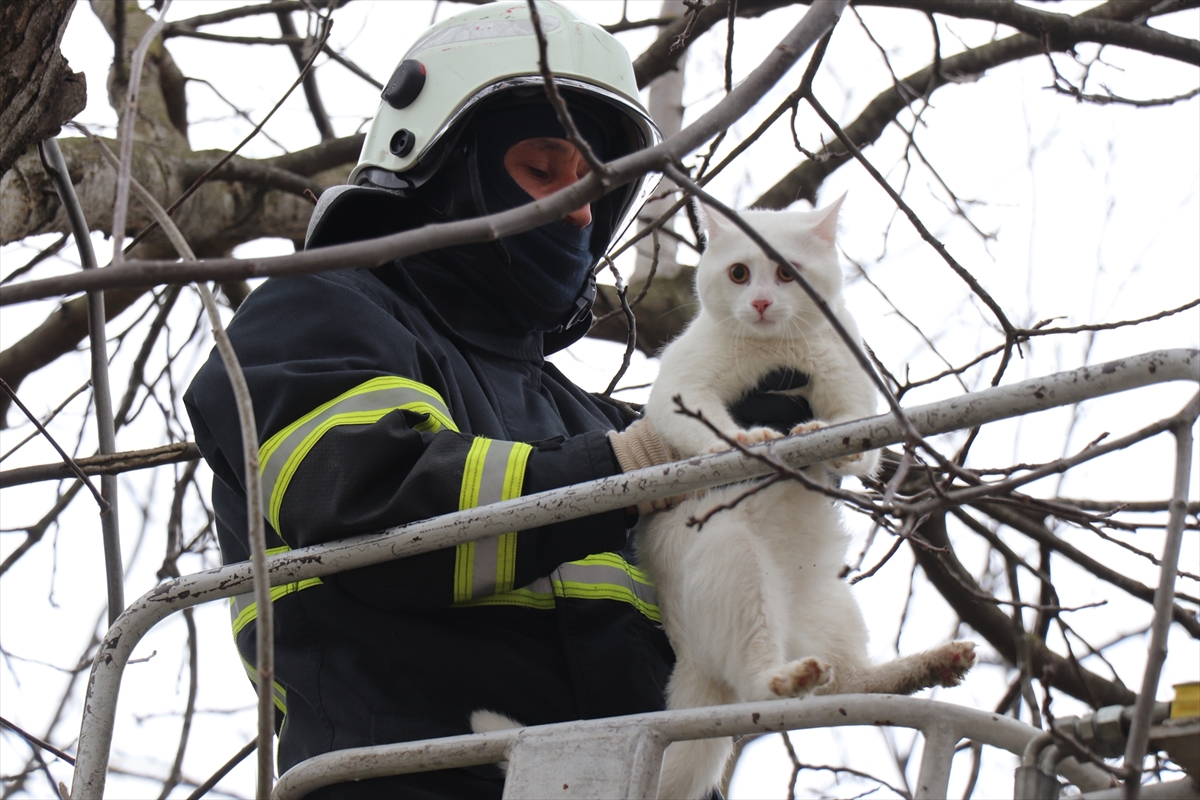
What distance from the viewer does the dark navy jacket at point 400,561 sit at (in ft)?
6.79

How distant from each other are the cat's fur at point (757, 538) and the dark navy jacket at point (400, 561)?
0.46ft

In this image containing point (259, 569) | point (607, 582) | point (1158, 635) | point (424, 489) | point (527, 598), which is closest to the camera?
point (1158, 635)

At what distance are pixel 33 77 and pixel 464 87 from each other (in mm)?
1110

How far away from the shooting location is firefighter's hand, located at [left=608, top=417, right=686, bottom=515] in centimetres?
221

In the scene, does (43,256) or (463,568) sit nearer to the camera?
(463,568)

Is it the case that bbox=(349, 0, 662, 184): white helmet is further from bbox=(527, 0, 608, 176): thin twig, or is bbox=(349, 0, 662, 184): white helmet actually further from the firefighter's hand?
bbox=(527, 0, 608, 176): thin twig

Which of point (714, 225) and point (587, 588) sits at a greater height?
point (714, 225)

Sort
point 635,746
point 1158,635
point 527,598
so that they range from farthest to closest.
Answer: point 527,598 → point 635,746 → point 1158,635

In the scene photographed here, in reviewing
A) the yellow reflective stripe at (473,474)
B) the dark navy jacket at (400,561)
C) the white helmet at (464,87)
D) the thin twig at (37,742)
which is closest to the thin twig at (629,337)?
the white helmet at (464,87)

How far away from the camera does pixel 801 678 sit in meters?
2.10

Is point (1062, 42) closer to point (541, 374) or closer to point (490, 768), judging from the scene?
point (541, 374)

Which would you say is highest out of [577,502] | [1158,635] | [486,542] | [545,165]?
[545,165]

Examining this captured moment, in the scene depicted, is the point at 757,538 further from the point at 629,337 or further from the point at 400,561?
the point at 629,337

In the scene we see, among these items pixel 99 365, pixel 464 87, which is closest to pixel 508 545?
pixel 99 365
